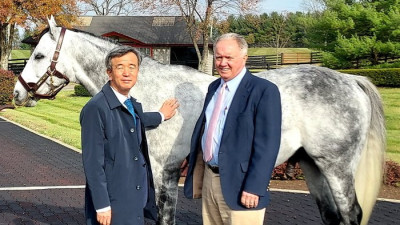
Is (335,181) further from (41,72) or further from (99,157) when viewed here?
(41,72)

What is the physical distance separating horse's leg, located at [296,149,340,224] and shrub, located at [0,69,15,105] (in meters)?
20.6

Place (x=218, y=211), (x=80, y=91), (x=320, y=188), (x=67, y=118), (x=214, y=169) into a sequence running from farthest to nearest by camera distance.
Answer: (x=80, y=91)
(x=67, y=118)
(x=320, y=188)
(x=218, y=211)
(x=214, y=169)

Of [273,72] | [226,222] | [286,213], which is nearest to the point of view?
[226,222]

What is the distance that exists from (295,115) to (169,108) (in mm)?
1140

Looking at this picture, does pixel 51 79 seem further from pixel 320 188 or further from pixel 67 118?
pixel 67 118

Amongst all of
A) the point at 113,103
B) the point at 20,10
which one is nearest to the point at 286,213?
the point at 113,103

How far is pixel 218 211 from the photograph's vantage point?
3.32 meters

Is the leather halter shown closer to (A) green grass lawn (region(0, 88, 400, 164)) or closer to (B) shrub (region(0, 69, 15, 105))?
(A) green grass lawn (region(0, 88, 400, 164))

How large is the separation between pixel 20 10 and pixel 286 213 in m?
30.0

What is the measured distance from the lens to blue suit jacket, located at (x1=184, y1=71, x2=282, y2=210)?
2879 millimetres

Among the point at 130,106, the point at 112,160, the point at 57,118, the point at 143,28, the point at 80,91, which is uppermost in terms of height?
the point at 143,28

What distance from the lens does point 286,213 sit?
6.52m

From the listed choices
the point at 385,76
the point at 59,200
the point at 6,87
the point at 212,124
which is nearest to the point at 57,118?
the point at 6,87

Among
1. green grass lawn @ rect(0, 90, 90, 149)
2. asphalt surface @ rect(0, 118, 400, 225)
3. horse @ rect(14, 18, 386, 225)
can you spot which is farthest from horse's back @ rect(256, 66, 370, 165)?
green grass lawn @ rect(0, 90, 90, 149)
